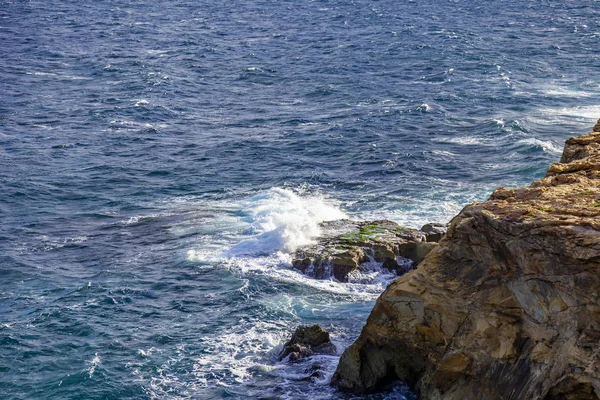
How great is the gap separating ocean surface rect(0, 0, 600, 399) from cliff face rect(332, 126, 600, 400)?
288 centimetres

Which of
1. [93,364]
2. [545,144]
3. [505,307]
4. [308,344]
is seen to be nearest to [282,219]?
[308,344]

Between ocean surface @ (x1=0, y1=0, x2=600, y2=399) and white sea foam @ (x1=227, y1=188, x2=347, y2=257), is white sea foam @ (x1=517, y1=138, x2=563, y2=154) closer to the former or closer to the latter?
ocean surface @ (x1=0, y1=0, x2=600, y2=399)

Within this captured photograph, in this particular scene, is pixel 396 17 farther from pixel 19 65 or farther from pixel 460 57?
pixel 19 65

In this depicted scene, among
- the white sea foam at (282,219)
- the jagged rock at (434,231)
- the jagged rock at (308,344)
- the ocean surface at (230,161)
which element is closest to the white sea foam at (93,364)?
the ocean surface at (230,161)

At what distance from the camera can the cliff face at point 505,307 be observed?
1121 inches

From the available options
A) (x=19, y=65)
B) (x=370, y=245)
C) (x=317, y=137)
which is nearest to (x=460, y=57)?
(x=317, y=137)

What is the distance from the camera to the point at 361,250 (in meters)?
50.7

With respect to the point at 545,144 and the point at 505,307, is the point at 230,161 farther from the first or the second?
the point at 505,307

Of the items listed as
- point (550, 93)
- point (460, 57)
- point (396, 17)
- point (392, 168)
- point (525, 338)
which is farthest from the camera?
point (396, 17)

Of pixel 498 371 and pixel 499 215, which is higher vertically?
pixel 499 215

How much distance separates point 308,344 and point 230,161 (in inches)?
1345

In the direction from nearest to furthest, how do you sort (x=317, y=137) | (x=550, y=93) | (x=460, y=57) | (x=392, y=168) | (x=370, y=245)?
(x=370, y=245) < (x=392, y=168) < (x=317, y=137) < (x=550, y=93) < (x=460, y=57)

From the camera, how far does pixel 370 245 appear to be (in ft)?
167

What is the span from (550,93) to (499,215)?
200ft
